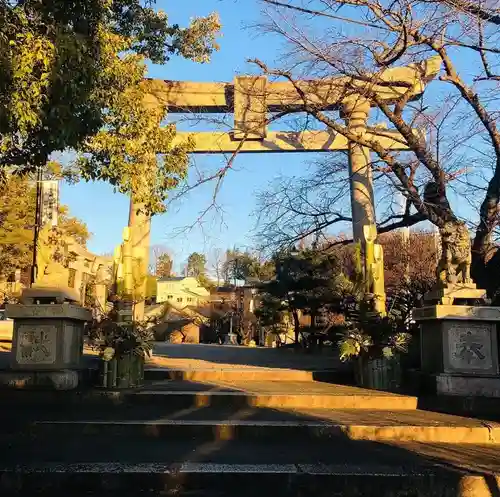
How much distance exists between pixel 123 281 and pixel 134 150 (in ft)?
7.16

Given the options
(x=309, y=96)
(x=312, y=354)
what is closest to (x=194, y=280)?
(x=312, y=354)

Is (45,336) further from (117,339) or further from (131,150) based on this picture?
(131,150)

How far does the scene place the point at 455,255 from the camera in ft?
28.0

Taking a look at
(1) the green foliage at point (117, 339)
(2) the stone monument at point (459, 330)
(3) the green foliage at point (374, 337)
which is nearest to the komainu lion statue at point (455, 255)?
(2) the stone monument at point (459, 330)

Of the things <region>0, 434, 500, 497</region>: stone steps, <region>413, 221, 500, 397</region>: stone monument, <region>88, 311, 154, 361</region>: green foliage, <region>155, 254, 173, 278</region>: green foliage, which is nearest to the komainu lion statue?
<region>413, 221, 500, 397</region>: stone monument

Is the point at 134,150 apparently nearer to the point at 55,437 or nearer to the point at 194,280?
the point at 55,437

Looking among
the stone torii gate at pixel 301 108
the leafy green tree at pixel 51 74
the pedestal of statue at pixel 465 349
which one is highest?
the stone torii gate at pixel 301 108

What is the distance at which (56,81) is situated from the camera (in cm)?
638

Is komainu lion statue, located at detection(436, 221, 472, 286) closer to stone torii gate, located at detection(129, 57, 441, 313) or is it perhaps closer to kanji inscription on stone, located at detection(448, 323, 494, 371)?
kanji inscription on stone, located at detection(448, 323, 494, 371)

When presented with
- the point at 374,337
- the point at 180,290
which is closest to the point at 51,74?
the point at 374,337

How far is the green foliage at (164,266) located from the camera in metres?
73.9

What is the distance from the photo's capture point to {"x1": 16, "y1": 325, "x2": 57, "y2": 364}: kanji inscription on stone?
8555mm

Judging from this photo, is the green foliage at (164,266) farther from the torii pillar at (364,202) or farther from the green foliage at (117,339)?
the green foliage at (117,339)

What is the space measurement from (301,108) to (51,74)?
5261 mm
